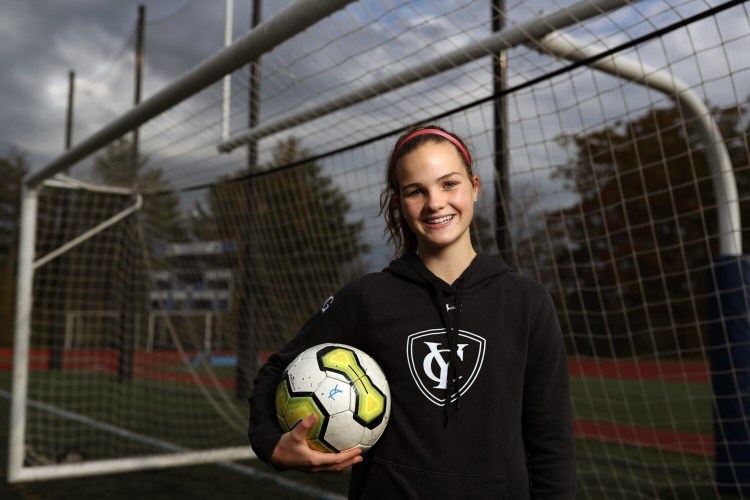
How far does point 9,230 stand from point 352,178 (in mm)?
29087

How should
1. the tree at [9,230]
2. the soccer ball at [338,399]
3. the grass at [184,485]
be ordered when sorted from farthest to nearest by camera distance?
the tree at [9,230] → the grass at [184,485] → the soccer ball at [338,399]

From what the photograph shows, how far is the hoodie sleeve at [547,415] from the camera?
5.29 feet

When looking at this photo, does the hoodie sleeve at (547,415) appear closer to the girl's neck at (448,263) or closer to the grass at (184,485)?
the girl's neck at (448,263)

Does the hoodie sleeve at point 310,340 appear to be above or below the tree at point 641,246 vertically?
below

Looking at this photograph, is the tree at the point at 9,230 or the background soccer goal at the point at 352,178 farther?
the tree at the point at 9,230

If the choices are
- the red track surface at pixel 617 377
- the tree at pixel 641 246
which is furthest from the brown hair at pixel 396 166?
the tree at pixel 641 246

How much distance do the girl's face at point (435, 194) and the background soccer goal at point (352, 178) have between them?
789 millimetres

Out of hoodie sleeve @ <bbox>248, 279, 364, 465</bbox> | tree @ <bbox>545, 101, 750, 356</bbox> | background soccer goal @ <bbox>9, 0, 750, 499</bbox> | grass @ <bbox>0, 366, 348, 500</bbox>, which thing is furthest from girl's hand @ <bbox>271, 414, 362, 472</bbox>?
tree @ <bbox>545, 101, 750, 356</bbox>

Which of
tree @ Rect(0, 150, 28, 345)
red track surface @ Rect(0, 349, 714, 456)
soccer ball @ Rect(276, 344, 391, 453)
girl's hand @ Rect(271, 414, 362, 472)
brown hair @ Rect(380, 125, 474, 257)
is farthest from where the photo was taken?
tree @ Rect(0, 150, 28, 345)

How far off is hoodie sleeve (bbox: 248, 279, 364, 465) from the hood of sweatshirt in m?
0.13

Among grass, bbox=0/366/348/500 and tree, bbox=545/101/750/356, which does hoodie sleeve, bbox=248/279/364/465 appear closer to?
grass, bbox=0/366/348/500

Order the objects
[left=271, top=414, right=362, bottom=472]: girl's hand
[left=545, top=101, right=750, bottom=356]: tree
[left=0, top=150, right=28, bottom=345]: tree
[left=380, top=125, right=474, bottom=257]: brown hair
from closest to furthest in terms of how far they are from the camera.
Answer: [left=271, top=414, right=362, bottom=472]: girl's hand → [left=380, top=125, right=474, bottom=257]: brown hair → [left=545, top=101, right=750, bottom=356]: tree → [left=0, top=150, right=28, bottom=345]: tree

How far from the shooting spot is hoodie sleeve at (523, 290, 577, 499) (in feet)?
5.29

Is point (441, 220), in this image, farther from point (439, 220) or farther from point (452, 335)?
point (452, 335)
